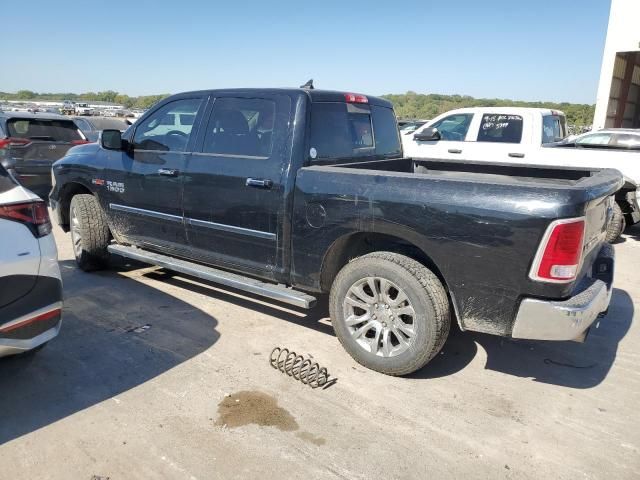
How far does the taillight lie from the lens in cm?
429

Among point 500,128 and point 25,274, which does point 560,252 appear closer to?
point 25,274

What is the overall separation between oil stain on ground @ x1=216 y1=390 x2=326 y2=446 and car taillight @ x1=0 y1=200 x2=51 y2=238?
1497 millimetres

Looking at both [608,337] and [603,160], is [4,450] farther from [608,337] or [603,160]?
[603,160]

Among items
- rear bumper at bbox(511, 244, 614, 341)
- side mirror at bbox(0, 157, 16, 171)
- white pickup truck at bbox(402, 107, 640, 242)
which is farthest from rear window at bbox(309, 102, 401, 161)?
side mirror at bbox(0, 157, 16, 171)

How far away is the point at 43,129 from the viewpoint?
358 inches

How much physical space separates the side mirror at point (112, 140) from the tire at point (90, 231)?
757 millimetres

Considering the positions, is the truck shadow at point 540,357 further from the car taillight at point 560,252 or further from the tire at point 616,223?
the tire at point 616,223

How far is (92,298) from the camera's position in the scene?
15.6ft

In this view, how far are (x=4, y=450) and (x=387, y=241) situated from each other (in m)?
2.56

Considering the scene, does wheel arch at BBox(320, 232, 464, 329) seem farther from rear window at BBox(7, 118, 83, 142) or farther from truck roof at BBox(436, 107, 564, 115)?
rear window at BBox(7, 118, 83, 142)

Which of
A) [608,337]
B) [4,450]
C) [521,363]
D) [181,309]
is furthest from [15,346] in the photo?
[608,337]

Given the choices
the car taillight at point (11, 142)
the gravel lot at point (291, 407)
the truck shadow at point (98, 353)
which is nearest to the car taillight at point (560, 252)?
the gravel lot at point (291, 407)

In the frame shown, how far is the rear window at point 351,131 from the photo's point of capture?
12.9 ft

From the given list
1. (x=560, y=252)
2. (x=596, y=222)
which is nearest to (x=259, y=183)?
(x=560, y=252)
